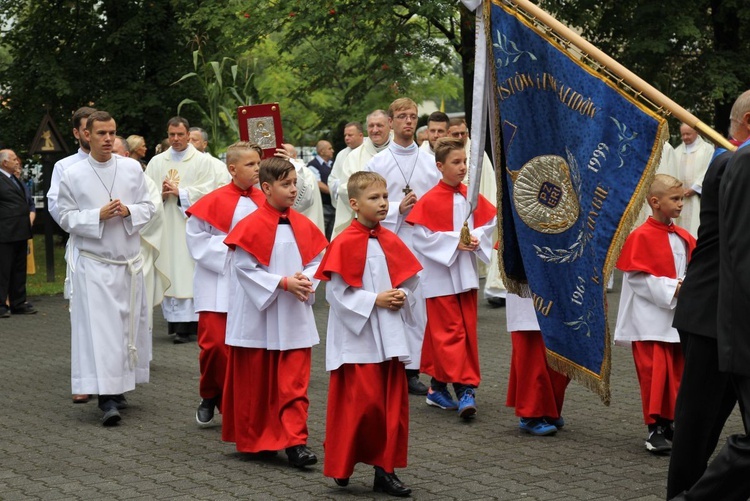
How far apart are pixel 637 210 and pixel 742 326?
1.05 meters

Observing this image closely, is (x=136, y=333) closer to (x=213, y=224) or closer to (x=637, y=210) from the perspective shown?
(x=213, y=224)

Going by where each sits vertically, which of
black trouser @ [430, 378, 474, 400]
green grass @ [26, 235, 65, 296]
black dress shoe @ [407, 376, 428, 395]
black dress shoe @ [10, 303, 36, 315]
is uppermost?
black trouser @ [430, 378, 474, 400]

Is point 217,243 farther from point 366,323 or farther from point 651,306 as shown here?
point 651,306

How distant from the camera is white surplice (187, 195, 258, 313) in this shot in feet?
26.7

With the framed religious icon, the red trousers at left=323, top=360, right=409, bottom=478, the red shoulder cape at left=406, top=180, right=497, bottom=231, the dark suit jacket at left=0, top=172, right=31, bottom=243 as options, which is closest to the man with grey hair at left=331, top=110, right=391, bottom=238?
the red shoulder cape at left=406, top=180, right=497, bottom=231

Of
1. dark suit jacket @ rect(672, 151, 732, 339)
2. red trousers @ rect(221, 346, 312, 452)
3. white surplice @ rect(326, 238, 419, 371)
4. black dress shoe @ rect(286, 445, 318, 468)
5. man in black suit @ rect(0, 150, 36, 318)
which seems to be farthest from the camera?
man in black suit @ rect(0, 150, 36, 318)

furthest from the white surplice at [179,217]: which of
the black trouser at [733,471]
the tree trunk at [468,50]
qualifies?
the black trouser at [733,471]

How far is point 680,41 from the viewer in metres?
18.6

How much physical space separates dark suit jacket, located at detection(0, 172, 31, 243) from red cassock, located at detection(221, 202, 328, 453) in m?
9.01

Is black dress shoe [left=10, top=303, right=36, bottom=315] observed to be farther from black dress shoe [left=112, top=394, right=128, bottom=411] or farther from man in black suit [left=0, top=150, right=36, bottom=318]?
black dress shoe [left=112, top=394, right=128, bottom=411]

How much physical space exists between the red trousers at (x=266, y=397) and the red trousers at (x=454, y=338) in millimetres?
1485

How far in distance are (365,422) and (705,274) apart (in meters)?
1.95

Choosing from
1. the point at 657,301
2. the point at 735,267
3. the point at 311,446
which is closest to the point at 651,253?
the point at 657,301

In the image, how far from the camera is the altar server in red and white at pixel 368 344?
252 inches
